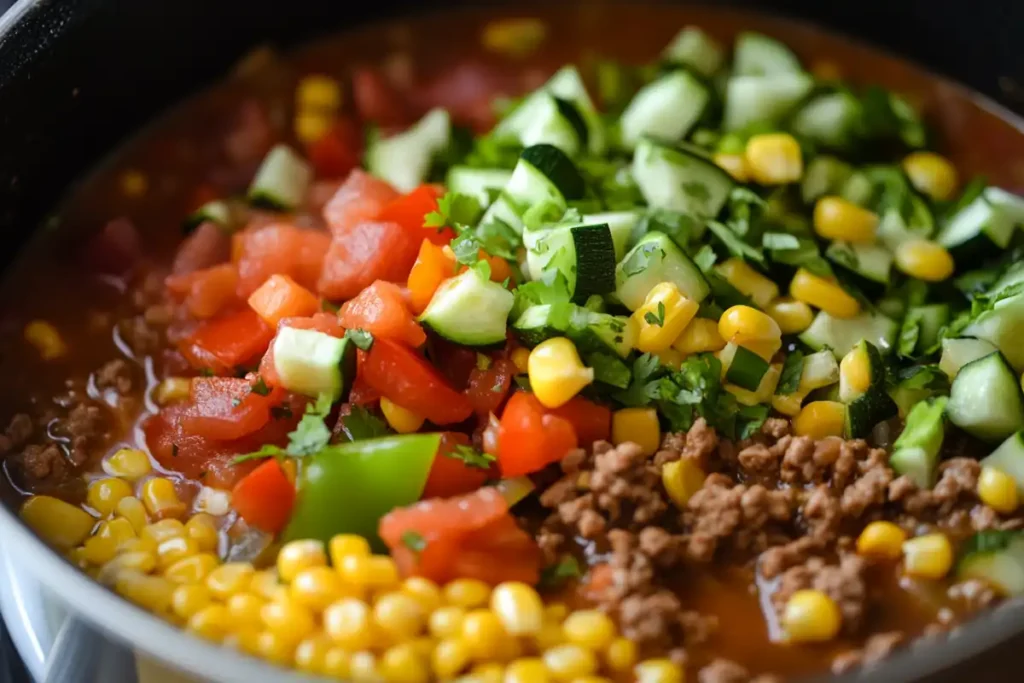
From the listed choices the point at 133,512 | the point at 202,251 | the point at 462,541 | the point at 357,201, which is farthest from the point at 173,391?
the point at 462,541

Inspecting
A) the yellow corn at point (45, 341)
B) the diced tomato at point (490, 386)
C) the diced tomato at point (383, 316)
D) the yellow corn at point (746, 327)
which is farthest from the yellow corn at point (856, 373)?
the yellow corn at point (45, 341)

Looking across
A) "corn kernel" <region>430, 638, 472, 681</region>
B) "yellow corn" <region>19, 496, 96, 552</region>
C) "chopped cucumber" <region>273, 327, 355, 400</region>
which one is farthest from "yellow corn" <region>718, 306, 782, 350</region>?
"yellow corn" <region>19, 496, 96, 552</region>

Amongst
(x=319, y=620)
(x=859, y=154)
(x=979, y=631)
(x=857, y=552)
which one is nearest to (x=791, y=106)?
(x=859, y=154)

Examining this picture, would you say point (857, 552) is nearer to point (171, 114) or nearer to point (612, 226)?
point (612, 226)

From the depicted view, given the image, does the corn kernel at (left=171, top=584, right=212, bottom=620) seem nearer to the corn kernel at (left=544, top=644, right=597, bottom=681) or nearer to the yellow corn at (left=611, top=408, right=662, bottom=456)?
the corn kernel at (left=544, top=644, right=597, bottom=681)

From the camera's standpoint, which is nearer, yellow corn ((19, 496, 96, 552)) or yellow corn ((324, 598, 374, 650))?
yellow corn ((324, 598, 374, 650))

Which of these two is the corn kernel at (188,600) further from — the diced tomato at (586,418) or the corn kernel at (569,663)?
the diced tomato at (586,418)
